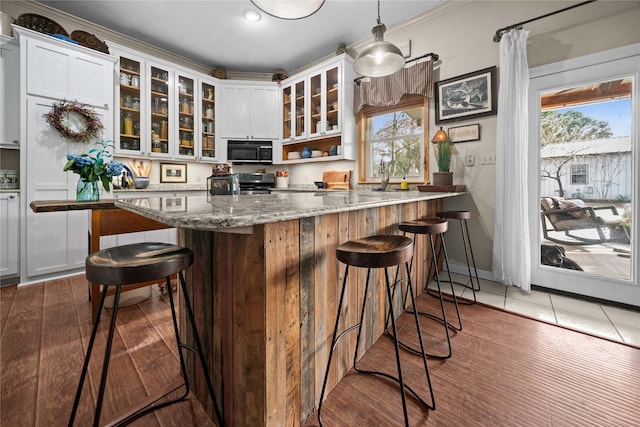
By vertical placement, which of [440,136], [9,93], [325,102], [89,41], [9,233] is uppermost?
[89,41]

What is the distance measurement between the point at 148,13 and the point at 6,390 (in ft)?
12.3

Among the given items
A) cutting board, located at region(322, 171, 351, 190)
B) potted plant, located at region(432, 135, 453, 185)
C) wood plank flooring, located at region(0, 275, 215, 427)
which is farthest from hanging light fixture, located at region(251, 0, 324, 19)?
cutting board, located at region(322, 171, 351, 190)

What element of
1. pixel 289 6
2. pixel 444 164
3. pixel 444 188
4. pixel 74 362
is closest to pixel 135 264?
pixel 74 362

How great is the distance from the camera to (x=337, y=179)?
158 inches

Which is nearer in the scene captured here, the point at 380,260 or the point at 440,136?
the point at 380,260

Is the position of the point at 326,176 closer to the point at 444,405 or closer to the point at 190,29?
the point at 190,29

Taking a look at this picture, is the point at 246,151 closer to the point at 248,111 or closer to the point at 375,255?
the point at 248,111

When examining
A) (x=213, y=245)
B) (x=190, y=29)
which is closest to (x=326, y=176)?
(x=190, y=29)

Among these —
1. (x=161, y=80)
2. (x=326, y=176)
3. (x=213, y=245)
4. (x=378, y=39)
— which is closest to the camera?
(x=213, y=245)

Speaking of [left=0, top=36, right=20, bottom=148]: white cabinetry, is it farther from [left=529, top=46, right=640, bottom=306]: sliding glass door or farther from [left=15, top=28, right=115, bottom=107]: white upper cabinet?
[left=529, top=46, right=640, bottom=306]: sliding glass door

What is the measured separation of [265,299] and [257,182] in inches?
155

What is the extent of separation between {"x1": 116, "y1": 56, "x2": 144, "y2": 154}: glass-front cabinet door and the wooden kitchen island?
282 cm

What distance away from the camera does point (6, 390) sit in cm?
128

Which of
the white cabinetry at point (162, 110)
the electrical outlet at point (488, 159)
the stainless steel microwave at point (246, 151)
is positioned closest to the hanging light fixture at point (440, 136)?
the electrical outlet at point (488, 159)
